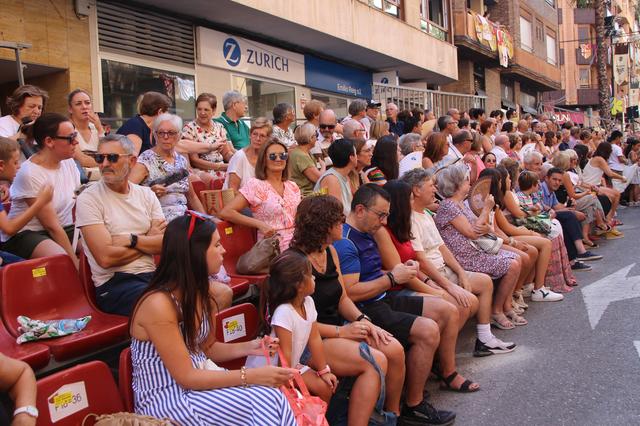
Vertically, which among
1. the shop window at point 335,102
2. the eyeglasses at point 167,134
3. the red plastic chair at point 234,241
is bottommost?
the red plastic chair at point 234,241

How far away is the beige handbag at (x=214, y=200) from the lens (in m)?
5.73

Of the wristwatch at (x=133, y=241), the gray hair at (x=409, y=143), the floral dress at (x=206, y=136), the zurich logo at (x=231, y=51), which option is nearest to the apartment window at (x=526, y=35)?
the zurich logo at (x=231, y=51)

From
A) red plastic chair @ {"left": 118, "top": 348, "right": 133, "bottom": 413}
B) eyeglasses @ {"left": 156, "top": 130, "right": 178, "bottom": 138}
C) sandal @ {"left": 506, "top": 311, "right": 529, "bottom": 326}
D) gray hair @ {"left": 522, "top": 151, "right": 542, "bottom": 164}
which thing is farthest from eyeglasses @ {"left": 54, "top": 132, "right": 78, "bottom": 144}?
gray hair @ {"left": 522, "top": 151, "right": 542, "bottom": 164}

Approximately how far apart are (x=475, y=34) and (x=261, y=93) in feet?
41.8

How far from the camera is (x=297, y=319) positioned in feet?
11.9

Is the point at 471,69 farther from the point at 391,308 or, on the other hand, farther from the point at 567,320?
the point at 391,308

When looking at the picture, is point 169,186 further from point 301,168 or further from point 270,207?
point 301,168

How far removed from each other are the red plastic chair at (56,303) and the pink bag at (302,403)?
1021mm

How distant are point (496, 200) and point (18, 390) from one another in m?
5.89

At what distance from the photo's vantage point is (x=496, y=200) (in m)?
7.38

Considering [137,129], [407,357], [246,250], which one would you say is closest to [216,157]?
[137,129]

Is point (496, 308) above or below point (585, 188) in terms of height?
below

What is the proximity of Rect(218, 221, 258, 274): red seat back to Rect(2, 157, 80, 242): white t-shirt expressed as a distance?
1227mm

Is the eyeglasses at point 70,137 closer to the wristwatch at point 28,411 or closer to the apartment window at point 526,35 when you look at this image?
the wristwatch at point 28,411
